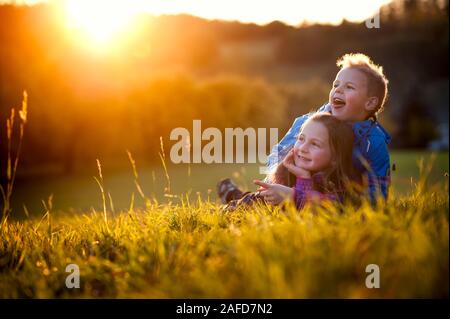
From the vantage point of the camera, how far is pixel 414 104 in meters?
27.7

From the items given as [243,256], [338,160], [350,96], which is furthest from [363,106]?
[243,256]

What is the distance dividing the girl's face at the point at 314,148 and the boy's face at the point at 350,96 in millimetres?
487

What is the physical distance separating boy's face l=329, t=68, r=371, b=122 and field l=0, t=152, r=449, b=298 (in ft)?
2.87

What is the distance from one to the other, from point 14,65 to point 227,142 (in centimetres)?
717

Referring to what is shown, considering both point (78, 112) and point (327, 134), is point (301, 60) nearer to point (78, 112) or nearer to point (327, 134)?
point (78, 112)

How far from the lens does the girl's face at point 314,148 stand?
3.86m

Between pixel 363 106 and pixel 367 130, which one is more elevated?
pixel 363 106

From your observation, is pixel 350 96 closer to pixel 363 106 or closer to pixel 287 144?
pixel 363 106

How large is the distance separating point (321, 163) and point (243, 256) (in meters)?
1.49

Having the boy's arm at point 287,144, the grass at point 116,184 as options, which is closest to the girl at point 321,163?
the boy's arm at point 287,144

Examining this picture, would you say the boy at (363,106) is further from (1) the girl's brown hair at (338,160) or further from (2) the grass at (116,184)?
(2) the grass at (116,184)

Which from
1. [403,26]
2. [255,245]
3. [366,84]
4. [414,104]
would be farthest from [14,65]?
[403,26]

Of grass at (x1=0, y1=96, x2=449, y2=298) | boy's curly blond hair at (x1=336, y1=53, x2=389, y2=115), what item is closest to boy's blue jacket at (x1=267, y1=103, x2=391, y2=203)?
boy's curly blond hair at (x1=336, y1=53, x2=389, y2=115)

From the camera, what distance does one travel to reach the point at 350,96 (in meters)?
4.25
